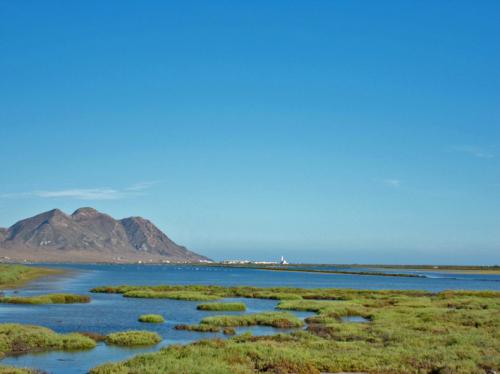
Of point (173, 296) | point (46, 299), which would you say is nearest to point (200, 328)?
point (46, 299)

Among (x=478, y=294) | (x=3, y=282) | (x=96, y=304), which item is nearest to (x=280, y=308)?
(x=96, y=304)

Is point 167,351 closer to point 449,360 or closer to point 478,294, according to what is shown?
point 449,360

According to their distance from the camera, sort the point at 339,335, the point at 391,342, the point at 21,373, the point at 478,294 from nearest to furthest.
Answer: the point at 21,373 < the point at 391,342 < the point at 339,335 < the point at 478,294

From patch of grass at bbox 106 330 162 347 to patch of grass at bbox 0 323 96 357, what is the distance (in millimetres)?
1701

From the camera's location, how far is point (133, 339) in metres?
39.0

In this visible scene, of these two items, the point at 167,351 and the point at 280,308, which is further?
the point at 280,308

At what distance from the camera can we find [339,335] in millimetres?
41188

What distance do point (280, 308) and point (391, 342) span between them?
2859cm

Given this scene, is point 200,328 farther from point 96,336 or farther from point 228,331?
point 96,336

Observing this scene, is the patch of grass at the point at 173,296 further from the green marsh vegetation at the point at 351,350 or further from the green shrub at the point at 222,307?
the green marsh vegetation at the point at 351,350

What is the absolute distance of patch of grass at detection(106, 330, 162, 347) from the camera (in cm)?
3875

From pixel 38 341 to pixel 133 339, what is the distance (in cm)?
566

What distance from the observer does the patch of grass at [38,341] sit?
35844 mm

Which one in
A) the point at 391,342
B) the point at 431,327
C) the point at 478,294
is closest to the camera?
the point at 391,342
